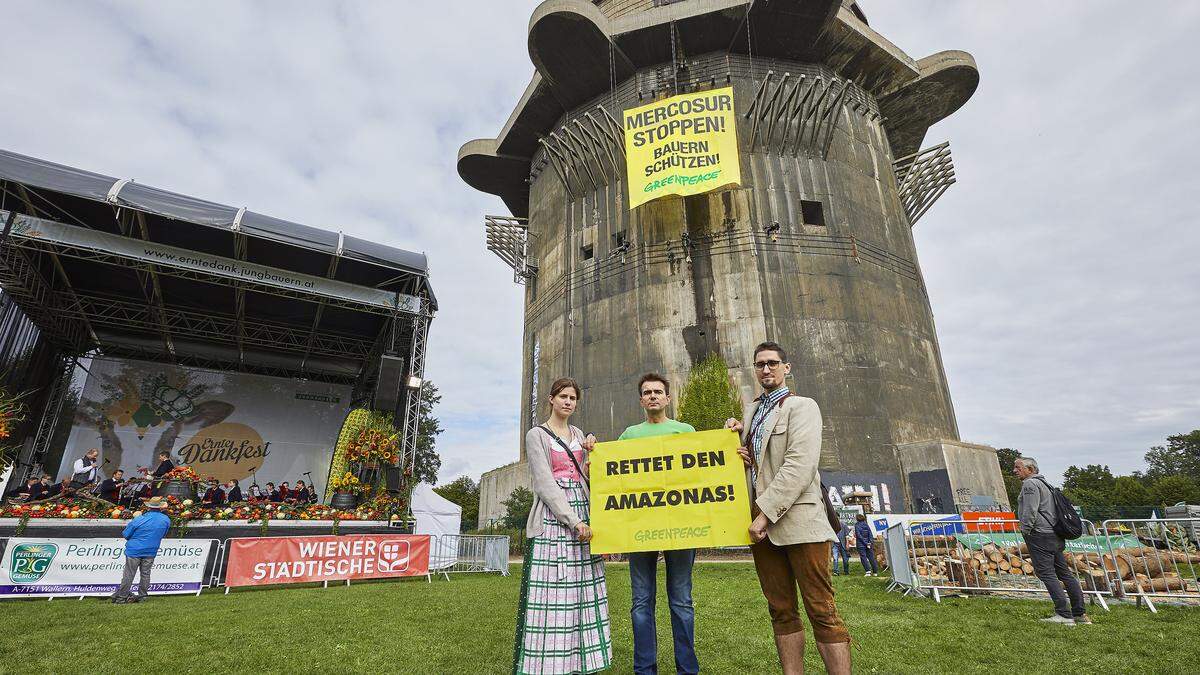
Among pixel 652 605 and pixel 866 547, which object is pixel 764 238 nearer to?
pixel 866 547

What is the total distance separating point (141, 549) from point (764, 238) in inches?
848

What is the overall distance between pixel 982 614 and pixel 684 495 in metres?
5.41

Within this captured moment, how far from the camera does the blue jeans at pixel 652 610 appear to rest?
3.38 meters

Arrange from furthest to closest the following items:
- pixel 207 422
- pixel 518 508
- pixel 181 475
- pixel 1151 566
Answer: pixel 518 508 < pixel 207 422 < pixel 181 475 < pixel 1151 566

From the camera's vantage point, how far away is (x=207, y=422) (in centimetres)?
2138

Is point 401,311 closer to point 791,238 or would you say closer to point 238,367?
point 238,367

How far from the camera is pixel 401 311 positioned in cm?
1778

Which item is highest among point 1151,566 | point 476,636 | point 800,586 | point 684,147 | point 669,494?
point 684,147

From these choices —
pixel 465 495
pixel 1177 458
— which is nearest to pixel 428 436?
pixel 465 495

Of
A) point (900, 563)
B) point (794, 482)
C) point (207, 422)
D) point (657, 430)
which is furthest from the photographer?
point (207, 422)

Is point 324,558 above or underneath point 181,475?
underneath

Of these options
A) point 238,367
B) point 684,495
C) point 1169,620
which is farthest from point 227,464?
point 1169,620

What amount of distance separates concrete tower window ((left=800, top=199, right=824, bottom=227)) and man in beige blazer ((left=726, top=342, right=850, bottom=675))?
2261 centimetres

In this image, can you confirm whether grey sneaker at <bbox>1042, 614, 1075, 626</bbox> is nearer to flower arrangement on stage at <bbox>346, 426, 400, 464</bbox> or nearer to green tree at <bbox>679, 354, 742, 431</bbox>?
green tree at <bbox>679, 354, 742, 431</bbox>
